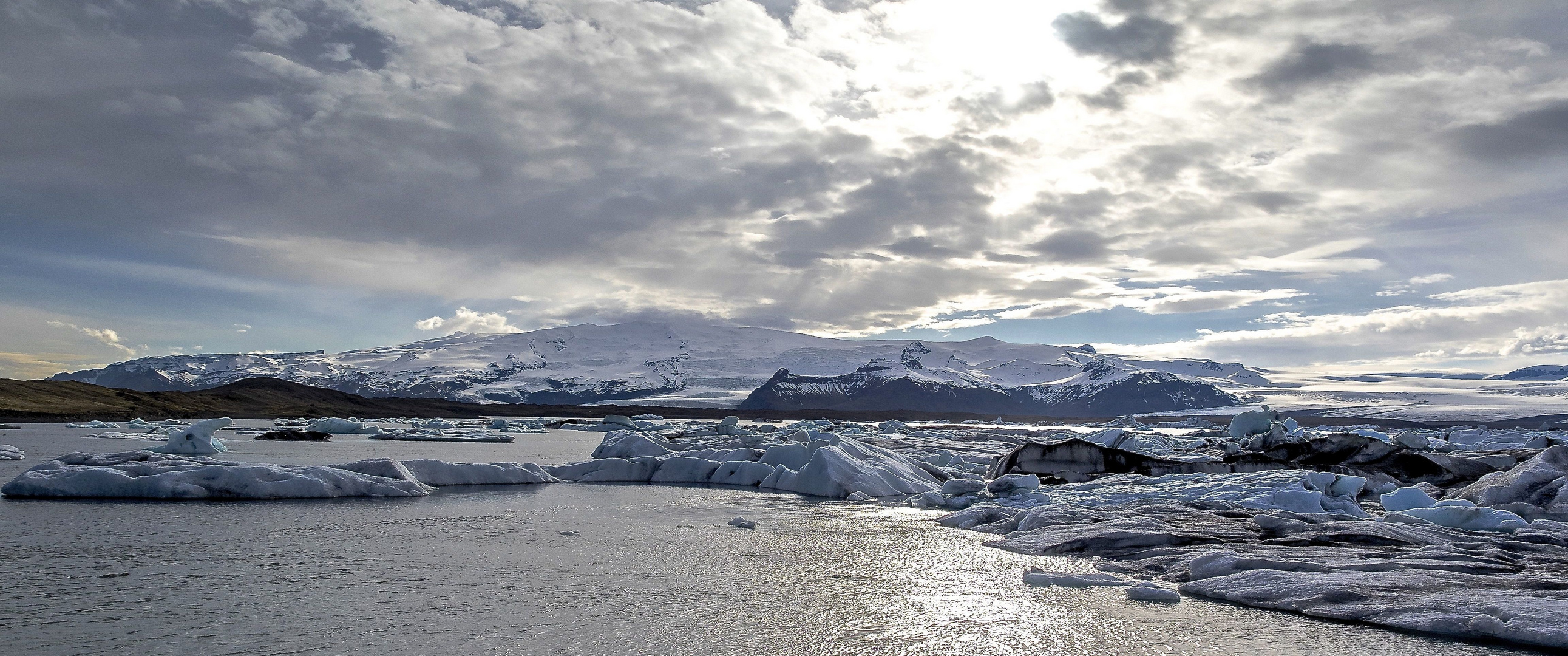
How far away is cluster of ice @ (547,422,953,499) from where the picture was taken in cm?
1681

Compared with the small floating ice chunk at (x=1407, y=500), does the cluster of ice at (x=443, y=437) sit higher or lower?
higher

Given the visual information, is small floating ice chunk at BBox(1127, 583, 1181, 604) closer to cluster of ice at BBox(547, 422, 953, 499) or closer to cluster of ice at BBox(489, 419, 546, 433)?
cluster of ice at BBox(547, 422, 953, 499)

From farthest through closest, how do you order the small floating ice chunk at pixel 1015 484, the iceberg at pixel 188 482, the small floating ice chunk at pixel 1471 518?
the small floating ice chunk at pixel 1015 484
the iceberg at pixel 188 482
the small floating ice chunk at pixel 1471 518

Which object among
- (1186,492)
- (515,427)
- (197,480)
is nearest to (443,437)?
(515,427)

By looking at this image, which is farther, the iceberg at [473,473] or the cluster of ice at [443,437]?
the cluster of ice at [443,437]

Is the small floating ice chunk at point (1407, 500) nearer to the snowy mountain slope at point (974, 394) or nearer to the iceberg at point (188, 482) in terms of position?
the iceberg at point (188, 482)

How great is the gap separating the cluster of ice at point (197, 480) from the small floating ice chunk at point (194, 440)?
3.15 metres

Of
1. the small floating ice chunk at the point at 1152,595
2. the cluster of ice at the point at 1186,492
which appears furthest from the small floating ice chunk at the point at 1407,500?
the small floating ice chunk at the point at 1152,595

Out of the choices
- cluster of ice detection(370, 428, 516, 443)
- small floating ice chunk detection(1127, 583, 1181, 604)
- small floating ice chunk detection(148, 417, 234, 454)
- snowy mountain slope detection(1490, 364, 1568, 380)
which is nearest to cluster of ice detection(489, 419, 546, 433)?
cluster of ice detection(370, 428, 516, 443)

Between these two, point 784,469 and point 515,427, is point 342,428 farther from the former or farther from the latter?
point 784,469

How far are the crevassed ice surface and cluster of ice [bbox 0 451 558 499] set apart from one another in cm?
63

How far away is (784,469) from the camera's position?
18.1 meters

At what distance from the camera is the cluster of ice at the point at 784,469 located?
16812 millimetres

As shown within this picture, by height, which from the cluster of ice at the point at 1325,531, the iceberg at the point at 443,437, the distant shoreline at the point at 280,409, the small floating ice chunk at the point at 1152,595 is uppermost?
the distant shoreline at the point at 280,409
